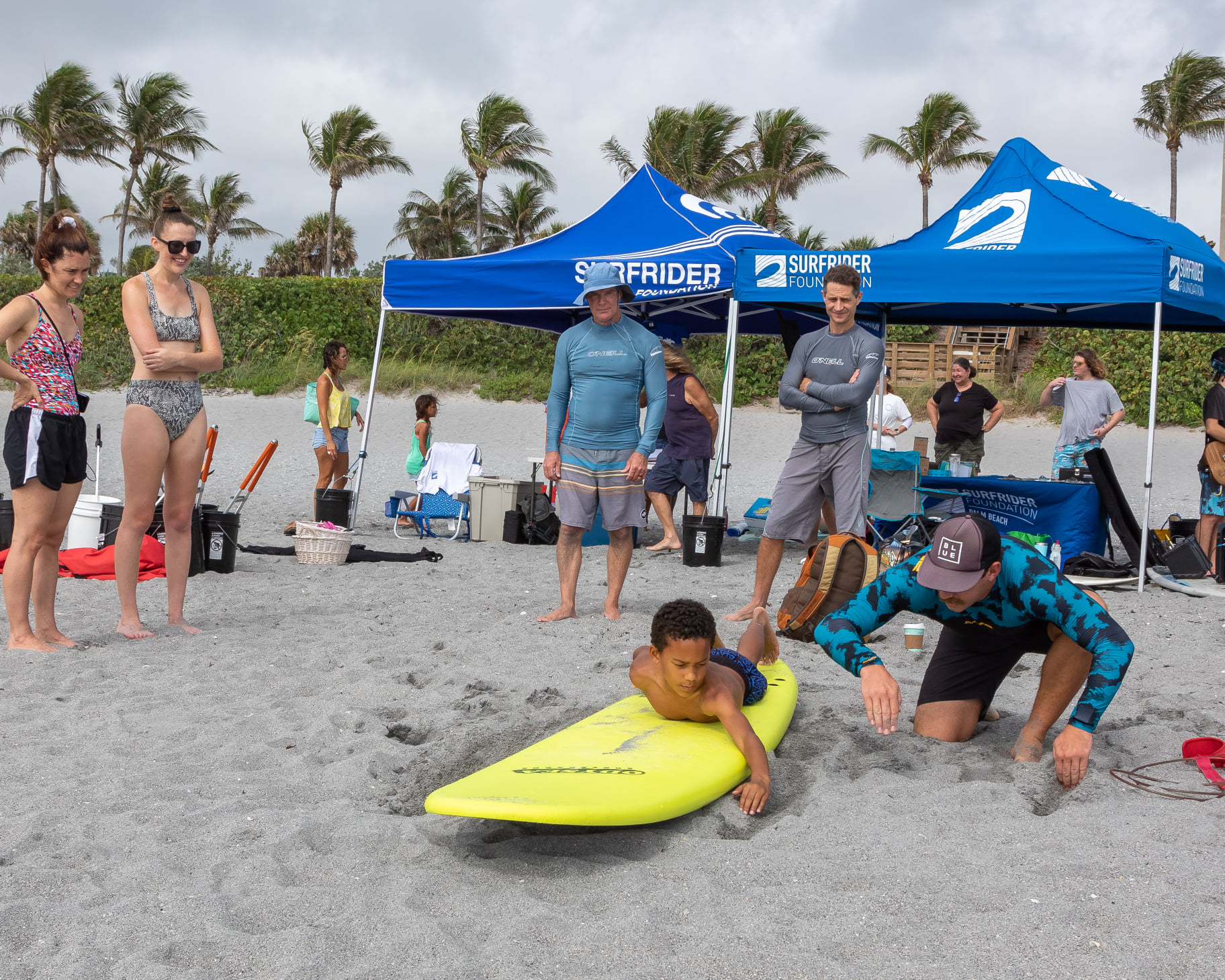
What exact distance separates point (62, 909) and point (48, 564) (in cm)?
270

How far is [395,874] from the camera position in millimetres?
2645

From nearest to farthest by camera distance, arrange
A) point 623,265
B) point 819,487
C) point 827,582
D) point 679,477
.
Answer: point 827,582
point 819,487
point 623,265
point 679,477

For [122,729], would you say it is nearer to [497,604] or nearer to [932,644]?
[497,604]

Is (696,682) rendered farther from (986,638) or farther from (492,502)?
(492,502)

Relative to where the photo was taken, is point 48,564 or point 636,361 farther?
point 636,361

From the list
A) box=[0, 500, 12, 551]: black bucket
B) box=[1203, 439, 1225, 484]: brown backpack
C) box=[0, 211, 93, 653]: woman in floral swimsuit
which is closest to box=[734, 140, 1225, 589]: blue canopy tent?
box=[1203, 439, 1225, 484]: brown backpack

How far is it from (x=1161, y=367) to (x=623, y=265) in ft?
48.0

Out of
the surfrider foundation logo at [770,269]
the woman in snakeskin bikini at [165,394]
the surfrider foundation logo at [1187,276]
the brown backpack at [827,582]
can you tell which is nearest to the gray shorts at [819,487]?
the brown backpack at [827,582]

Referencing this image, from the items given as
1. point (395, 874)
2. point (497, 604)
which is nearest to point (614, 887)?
point (395, 874)

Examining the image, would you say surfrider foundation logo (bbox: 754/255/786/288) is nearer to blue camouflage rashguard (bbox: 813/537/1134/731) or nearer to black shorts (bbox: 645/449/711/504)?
black shorts (bbox: 645/449/711/504)

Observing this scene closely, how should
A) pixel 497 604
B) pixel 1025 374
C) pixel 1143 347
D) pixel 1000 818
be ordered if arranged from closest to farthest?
pixel 1000 818
pixel 497 604
pixel 1143 347
pixel 1025 374

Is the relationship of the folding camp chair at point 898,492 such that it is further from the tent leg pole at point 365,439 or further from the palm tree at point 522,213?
the palm tree at point 522,213

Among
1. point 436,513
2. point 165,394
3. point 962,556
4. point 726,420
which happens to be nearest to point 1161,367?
point 726,420

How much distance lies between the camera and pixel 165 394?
15.5 ft
